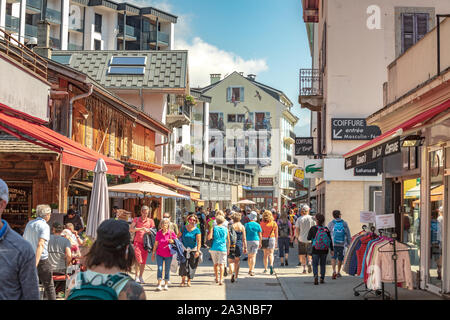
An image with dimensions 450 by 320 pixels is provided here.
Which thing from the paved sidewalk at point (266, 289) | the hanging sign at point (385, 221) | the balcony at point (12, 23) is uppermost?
the balcony at point (12, 23)

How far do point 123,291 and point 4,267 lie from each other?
0.86 meters

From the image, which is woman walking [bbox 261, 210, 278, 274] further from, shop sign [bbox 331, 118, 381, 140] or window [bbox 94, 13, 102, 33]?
window [bbox 94, 13, 102, 33]

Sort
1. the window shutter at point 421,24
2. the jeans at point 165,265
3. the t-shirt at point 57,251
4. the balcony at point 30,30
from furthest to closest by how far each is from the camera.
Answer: the balcony at point 30,30
the window shutter at point 421,24
the jeans at point 165,265
the t-shirt at point 57,251

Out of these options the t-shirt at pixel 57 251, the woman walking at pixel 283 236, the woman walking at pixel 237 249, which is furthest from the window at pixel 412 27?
the t-shirt at pixel 57 251

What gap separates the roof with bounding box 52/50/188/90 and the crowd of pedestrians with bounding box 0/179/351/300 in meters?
15.5

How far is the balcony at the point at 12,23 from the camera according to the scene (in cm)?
5391

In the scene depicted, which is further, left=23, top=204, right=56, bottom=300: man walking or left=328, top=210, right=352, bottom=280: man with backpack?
left=328, top=210, right=352, bottom=280: man with backpack

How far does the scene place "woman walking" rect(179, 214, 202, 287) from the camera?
14420 millimetres

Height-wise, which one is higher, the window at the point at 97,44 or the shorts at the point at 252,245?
the window at the point at 97,44

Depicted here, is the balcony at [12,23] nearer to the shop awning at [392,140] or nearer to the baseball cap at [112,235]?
the shop awning at [392,140]

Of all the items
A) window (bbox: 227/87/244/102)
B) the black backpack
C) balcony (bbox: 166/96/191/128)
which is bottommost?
the black backpack

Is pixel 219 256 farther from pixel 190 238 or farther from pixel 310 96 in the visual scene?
pixel 310 96

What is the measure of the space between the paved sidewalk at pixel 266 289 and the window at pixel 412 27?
10277 mm

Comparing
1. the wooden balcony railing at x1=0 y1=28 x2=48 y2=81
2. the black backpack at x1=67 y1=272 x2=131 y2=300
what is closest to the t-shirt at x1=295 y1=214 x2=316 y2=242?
the wooden balcony railing at x1=0 y1=28 x2=48 y2=81
